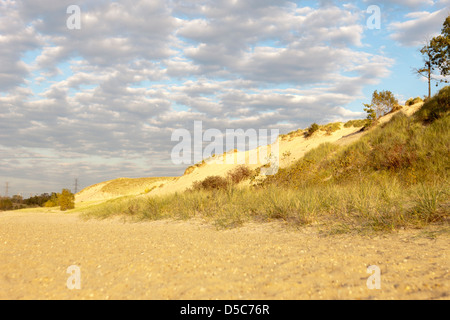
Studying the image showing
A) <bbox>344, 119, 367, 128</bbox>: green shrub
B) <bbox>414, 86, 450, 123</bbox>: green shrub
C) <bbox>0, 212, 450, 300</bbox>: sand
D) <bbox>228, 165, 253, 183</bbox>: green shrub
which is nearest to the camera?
<bbox>0, 212, 450, 300</bbox>: sand

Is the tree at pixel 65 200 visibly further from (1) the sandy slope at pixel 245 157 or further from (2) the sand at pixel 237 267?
(2) the sand at pixel 237 267

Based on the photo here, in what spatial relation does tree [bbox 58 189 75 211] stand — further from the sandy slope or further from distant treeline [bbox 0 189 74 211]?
the sandy slope

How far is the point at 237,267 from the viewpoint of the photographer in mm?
3307

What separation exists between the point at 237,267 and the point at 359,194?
4860 mm

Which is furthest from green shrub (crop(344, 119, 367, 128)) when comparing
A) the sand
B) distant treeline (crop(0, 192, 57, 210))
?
distant treeline (crop(0, 192, 57, 210))

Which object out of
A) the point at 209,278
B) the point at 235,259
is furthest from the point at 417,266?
the point at 209,278

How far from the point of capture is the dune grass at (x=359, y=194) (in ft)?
17.9

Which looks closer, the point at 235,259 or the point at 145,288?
the point at 145,288

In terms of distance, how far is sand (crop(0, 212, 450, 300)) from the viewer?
8.58 ft

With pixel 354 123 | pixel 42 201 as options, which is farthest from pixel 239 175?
pixel 42 201

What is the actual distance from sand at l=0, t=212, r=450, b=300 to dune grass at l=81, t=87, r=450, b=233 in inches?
33.9
